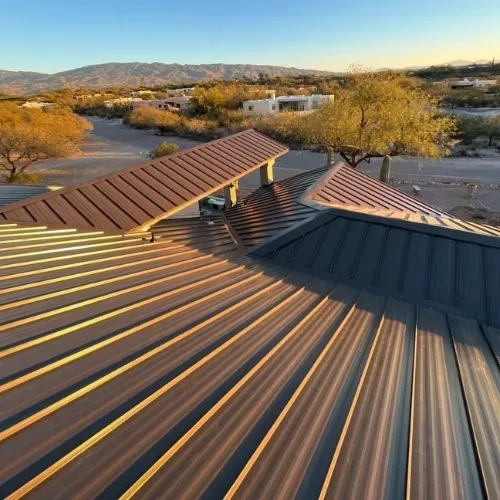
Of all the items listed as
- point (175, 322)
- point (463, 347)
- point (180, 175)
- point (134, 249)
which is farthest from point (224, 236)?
point (463, 347)

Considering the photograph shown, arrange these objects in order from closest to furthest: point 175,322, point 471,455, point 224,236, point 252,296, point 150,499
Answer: point 150,499 → point 471,455 → point 175,322 → point 252,296 → point 224,236

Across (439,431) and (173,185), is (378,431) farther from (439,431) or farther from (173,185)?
(173,185)

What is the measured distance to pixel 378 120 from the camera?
24.1 m

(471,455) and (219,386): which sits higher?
(219,386)

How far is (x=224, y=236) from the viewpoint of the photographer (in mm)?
9367

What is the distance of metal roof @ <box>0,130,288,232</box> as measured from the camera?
728 centimetres

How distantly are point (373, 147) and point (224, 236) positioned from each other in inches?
721

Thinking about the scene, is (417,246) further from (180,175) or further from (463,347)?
(180,175)

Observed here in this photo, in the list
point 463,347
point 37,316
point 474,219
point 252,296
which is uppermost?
point 37,316

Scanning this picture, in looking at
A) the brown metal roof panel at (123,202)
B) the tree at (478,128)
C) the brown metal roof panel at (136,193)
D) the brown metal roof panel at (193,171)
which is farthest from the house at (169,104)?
the brown metal roof panel at (123,202)

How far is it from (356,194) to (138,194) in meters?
5.74

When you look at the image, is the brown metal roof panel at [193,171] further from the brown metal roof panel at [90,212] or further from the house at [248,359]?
the brown metal roof panel at [90,212]

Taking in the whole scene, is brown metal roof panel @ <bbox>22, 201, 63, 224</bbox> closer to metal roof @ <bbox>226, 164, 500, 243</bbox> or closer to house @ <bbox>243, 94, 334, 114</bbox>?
metal roof @ <bbox>226, 164, 500, 243</bbox>

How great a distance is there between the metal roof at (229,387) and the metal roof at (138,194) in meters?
1.52
